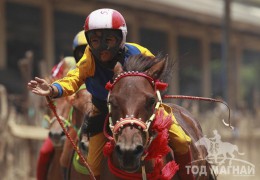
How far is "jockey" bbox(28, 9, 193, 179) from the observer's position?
20.7 feet

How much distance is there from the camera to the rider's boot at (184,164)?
6.77m

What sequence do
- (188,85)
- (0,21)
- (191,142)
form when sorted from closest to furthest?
1. (191,142)
2. (0,21)
3. (188,85)

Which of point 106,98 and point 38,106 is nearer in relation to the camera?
point 106,98

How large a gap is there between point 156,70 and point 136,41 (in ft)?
62.9

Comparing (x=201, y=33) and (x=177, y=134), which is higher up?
(x=201, y=33)

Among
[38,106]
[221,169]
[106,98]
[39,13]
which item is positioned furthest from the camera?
[39,13]

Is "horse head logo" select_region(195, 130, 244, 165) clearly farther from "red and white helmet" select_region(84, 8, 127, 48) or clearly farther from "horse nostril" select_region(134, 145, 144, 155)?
"horse nostril" select_region(134, 145, 144, 155)

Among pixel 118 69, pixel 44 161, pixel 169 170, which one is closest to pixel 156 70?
pixel 118 69

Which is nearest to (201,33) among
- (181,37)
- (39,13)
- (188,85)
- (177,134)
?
(181,37)

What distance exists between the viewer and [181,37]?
30.1 m

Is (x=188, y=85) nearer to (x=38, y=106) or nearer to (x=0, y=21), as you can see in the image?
(x=0, y=21)

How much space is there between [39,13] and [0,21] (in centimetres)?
204

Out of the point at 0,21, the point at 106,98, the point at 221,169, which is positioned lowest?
the point at 221,169

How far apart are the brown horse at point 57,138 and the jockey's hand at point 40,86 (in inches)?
124
